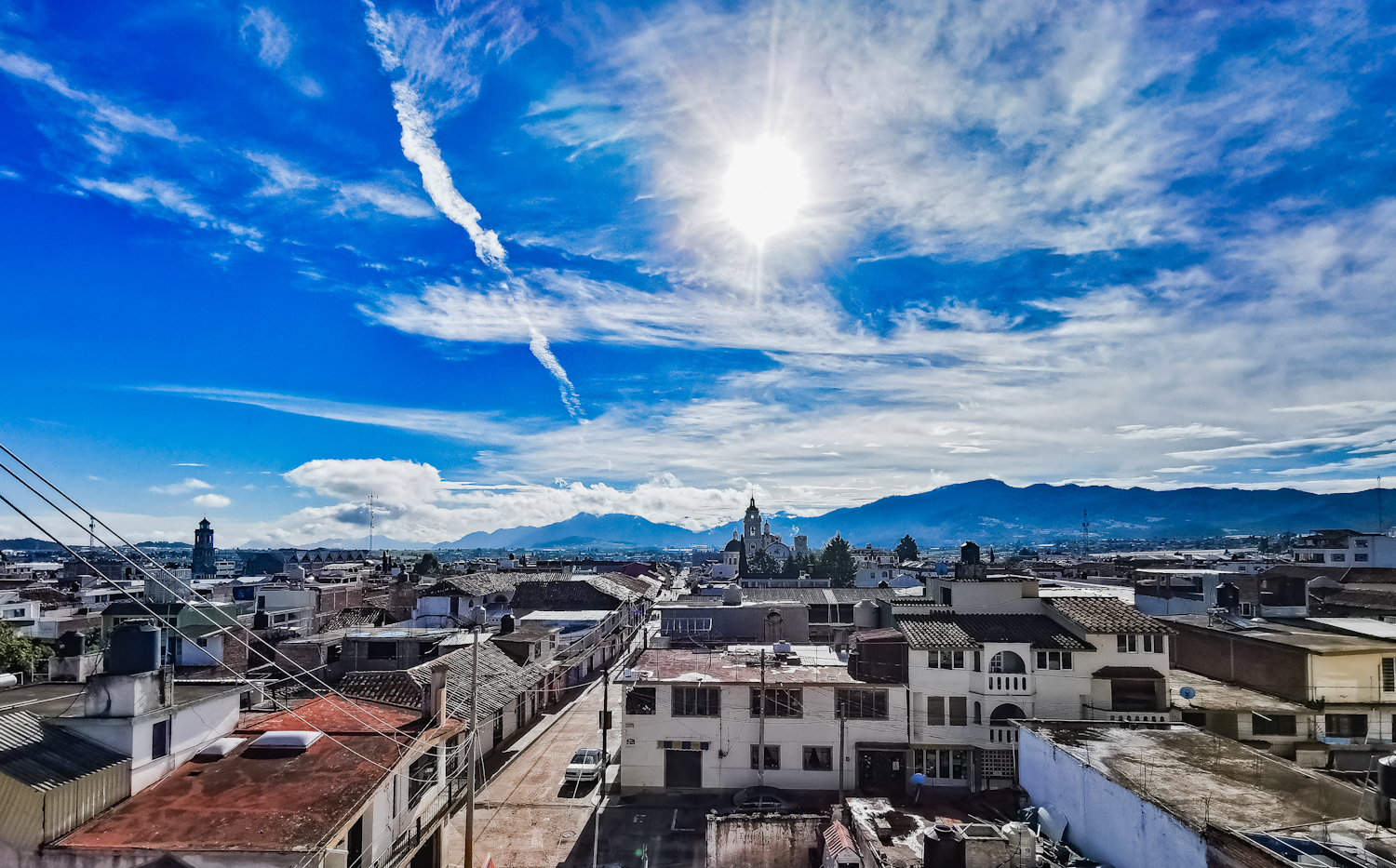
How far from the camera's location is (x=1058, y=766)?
28328 millimetres

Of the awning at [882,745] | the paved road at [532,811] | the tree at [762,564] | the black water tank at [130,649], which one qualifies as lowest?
the tree at [762,564]

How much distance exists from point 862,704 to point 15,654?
48.5 meters

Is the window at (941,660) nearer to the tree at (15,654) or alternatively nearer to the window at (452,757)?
the window at (452,757)

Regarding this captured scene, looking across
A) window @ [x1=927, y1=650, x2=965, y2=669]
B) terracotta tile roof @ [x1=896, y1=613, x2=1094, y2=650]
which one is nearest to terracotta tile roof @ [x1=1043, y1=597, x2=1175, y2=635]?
terracotta tile roof @ [x1=896, y1=613, x2=1094, y2=650]

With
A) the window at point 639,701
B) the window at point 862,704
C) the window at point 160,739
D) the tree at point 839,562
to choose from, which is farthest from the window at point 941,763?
the tree at point 839,562

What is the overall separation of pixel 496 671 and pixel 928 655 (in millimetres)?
27027

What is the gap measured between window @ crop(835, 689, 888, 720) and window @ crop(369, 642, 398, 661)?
28912mm

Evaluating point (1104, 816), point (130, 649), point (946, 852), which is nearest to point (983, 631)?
point (1104, 816)

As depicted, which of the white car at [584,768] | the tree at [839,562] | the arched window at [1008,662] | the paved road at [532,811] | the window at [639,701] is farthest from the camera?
the tree at [839,562]

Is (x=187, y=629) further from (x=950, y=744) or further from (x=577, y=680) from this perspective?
(x=950, y=744)

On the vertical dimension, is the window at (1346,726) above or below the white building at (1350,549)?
below

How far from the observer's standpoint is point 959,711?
38188mm

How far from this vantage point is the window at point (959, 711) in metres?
38.1

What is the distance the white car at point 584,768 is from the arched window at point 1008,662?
23.1 meters
